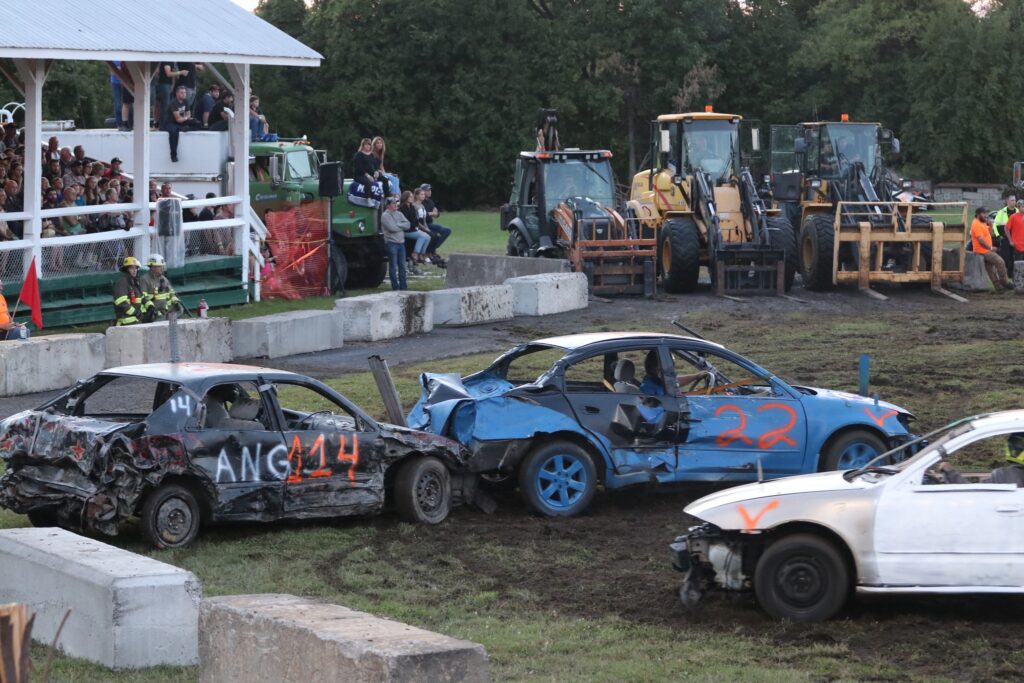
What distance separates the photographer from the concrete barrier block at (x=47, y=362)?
58.7 ft

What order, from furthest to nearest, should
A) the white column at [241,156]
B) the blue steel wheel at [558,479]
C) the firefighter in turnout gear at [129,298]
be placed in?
the white column at [241,156], the firefighter in turnout gear at [129,298], the blue steel wheel at [558,479]

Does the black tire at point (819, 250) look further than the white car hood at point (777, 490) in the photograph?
Yes

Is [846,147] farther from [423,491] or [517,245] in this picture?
[423,491]

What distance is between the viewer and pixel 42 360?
18281 mm

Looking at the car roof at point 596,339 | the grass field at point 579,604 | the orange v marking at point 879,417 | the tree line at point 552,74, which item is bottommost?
the grass field at point 579,604

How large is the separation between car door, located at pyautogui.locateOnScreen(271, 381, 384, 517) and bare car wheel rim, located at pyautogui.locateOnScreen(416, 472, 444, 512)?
32 centimetres

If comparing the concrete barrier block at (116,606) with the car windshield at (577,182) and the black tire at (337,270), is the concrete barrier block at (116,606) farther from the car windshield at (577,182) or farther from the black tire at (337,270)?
the car windshield at (577,182)

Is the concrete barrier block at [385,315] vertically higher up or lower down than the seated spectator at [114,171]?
lower down

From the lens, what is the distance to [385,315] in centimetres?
2353

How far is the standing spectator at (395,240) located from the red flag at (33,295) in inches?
269

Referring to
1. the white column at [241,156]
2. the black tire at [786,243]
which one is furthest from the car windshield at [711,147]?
the white column at [241,156]

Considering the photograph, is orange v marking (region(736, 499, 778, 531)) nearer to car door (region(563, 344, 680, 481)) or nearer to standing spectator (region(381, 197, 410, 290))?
car door (region(563, 344, 680, 481))

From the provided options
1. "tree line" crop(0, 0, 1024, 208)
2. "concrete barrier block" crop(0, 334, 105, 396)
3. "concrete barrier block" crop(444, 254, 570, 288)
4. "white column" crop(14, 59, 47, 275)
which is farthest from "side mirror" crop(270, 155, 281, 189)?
"tree line" crop(0, 0, 1024, 208)

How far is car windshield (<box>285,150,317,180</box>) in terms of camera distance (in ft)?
95.2
